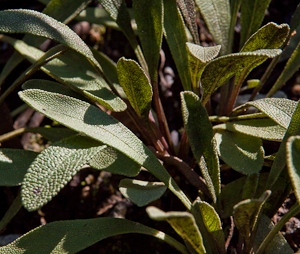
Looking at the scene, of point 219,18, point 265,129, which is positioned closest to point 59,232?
point 265,129

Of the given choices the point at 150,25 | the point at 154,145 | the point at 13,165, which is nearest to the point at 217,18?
the point at 150,25

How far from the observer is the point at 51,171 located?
674 millimetres

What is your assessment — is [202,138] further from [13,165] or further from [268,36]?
[13,165]

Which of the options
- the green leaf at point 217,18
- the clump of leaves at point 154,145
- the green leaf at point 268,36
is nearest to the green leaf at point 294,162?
the clump of leaves at point 154,145

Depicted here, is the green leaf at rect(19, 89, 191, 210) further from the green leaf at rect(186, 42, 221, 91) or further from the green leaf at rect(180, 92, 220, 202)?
the green leaf at rect(186, 42, 221, 91)

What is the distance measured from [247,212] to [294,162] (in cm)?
15

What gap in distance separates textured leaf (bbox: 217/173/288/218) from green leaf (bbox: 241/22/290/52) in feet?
1.19

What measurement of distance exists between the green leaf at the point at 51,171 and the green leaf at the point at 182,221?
215 mm

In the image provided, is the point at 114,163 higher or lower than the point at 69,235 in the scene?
higher

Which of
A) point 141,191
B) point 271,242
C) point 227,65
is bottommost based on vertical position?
point 271,242

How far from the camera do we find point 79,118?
738mm

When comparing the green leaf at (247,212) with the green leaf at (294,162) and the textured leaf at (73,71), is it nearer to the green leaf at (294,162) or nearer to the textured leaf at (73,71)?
the green leaf at (294,162)

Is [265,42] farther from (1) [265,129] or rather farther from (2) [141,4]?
(2) [141,4]

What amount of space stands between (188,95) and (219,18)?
0.50m
